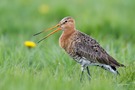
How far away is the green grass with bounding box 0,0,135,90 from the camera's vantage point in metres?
5.73

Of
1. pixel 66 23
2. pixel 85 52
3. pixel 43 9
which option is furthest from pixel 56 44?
pixel 43 9

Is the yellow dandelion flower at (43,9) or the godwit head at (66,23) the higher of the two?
the yellow dandelion flower at (43,9)

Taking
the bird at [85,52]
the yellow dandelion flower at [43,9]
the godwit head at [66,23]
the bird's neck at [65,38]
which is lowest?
the bird at [85,52]

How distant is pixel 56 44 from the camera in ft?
29.5

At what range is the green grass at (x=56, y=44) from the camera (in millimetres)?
5730

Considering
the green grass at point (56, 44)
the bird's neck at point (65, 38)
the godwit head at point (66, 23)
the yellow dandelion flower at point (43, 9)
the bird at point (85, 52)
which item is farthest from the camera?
the yellow dandelion flower at point (43, 9)

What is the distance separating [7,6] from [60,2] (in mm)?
1331

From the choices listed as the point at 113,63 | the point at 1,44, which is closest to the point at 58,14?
the point at 1,44

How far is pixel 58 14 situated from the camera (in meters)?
11.8

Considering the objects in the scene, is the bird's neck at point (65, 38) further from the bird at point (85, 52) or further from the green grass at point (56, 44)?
the green grass at point (56, 44)

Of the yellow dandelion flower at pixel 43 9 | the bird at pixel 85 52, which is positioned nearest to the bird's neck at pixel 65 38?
the bird at pixel 85 52

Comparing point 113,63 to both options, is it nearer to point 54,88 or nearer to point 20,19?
point 54,88

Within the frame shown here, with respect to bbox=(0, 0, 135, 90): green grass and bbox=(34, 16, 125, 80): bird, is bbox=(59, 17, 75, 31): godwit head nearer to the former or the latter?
bbox=(34, 16, 125, 80): bird

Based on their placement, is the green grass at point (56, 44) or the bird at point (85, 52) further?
the bird at point (85, 52)
